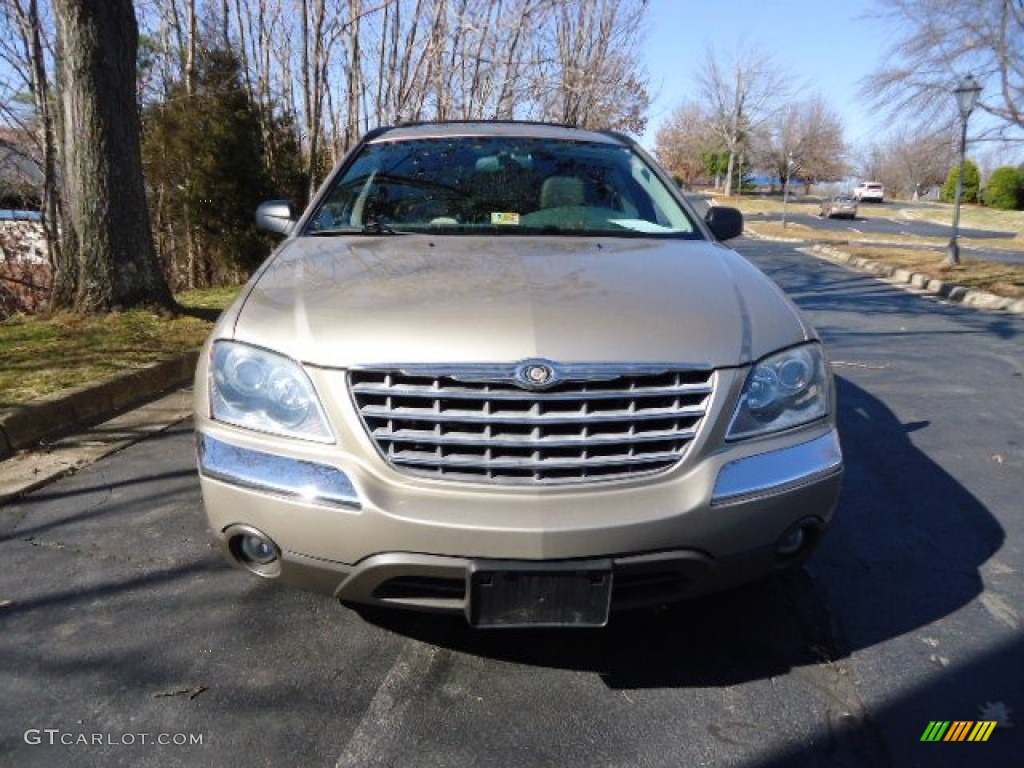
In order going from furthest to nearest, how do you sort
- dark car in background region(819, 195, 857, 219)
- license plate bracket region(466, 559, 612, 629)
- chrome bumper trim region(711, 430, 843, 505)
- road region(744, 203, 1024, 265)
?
1. dark car in background region(819, 195, 857, 219)
2. road region(744, 203, 1024, 265)
3. chrome bumper trim region(711, 430, 843, 505)
4. license plate bracket region(466, 559, 612, 629)

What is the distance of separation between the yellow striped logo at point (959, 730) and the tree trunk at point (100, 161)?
636 centimetres

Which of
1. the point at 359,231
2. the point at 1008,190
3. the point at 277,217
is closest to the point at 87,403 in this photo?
the point at 277,217

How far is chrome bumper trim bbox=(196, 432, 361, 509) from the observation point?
1.88m

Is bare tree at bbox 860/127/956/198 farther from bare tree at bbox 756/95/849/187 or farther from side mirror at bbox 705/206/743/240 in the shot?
side mirror at bbox 705/206/743/240

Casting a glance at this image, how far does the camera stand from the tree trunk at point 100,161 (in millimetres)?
5688

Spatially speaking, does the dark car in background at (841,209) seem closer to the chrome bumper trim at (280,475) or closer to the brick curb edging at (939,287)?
the brick curb edging at (939,287)

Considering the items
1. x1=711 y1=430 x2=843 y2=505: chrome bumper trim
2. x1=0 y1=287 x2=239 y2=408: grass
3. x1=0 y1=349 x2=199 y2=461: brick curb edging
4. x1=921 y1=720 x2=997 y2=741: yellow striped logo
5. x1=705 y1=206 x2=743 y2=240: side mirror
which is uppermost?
x1=705 y1=206 x2=743 y2=240: side mirror

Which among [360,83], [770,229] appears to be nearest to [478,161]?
[360,83]

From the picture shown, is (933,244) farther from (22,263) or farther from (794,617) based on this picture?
(794,617)

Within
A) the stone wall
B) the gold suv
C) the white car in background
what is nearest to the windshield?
the gold suv

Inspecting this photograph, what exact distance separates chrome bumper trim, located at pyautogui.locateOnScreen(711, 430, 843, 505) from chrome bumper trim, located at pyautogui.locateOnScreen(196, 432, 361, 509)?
0.97m

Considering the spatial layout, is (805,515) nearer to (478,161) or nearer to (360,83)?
(478,161)

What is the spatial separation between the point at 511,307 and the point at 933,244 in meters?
27.7

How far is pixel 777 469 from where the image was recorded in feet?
6.54
